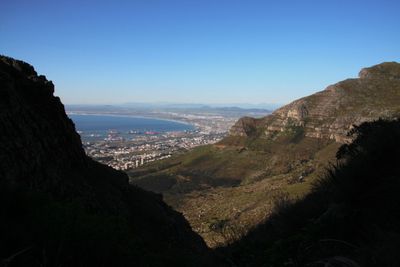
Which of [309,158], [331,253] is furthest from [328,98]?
[331,253]

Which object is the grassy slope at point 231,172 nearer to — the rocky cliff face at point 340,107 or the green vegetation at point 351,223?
the rocky cliff face at point 340,107

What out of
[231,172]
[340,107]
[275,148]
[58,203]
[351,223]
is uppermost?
[340,107]

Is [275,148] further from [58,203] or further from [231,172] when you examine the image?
[58,203]

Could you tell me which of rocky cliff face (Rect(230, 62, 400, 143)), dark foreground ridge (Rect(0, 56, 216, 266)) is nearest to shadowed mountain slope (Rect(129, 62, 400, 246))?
rocky cliff face (Rect(230, 62, 400, 143))

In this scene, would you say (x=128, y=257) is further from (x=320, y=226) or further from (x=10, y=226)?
(x=320, y=226)

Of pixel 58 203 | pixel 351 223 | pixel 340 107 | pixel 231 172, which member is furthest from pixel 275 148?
pixel 58 203

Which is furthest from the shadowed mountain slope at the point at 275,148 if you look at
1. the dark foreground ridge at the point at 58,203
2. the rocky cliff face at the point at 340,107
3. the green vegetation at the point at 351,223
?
the green vegetation at the point at 351,223

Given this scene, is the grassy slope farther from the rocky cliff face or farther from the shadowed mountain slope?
the rocky cliff face
